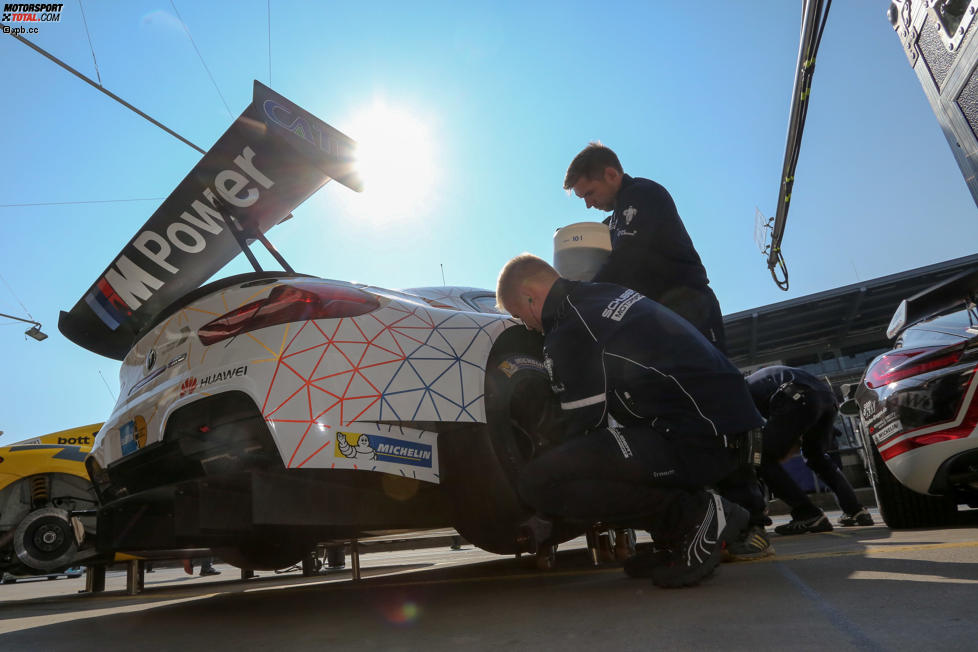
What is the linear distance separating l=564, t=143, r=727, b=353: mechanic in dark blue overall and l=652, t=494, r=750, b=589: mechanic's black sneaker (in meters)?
0.97

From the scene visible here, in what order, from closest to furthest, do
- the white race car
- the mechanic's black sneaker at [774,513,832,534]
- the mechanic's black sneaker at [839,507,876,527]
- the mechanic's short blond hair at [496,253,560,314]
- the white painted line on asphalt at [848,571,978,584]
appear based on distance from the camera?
the white painted line on asphalt at [848,571,978,584], the white race car, the mechanic's short blond hair at [496,253,560,314], the mechanic's black sneaker at [774,513,832,534], the mechanic's black sneaker at [839,507,876,527]

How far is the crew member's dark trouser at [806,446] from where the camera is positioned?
3832 millimetres

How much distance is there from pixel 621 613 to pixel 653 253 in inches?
64.0

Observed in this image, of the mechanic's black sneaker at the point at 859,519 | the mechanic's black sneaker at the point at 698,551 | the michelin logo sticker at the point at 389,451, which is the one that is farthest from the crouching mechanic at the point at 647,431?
the mechanic's black sneaker at the point at 859,519

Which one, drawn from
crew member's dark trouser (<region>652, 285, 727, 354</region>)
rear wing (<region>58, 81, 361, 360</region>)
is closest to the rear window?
crew member's dark trouser (<region>652, 285, 727, 354</region>)

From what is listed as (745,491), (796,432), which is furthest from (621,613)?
(796,432)

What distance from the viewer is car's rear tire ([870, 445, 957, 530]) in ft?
10.7

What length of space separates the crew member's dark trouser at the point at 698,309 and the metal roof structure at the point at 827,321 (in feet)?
42.3

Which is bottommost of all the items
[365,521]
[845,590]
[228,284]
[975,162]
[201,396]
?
[845,590]

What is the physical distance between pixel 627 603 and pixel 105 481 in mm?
2184

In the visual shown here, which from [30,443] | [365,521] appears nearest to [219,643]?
[365,521]

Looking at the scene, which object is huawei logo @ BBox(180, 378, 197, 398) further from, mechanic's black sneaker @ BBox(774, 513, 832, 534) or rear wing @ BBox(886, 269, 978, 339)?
mechanic's black sneaker @ BBox(774, 513, 832, 534)

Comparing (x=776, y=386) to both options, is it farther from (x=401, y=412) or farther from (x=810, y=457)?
(x=401, y=412)

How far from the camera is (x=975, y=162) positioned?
6.41 metres
